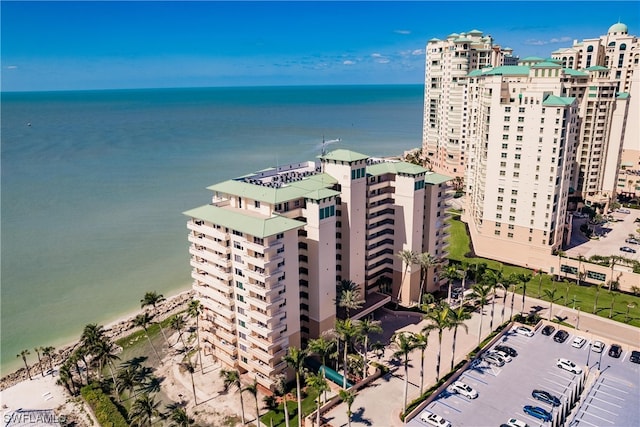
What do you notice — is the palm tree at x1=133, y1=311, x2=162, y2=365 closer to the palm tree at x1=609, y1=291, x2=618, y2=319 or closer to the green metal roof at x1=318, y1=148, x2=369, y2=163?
the green metal roof at x1=318, y1=148, x2=369, y2=163

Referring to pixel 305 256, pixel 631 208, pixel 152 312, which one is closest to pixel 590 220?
pixel 631 208

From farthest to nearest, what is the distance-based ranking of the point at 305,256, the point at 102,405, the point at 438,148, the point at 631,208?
1. the point at 438,148
2. the point at 631,208
3. the point at 305,256
4. the point at 102,405

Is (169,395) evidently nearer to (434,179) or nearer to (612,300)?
(434,179)

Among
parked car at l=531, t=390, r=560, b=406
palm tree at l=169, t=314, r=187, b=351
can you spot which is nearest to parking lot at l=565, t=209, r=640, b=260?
parked car at l=531, t=390, r=560, b=406

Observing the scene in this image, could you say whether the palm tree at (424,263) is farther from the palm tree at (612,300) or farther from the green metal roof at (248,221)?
the palm tree at (612,300)

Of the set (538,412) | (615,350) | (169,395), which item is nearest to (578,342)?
(615,350)

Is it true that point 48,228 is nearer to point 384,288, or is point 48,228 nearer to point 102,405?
point 102,405
